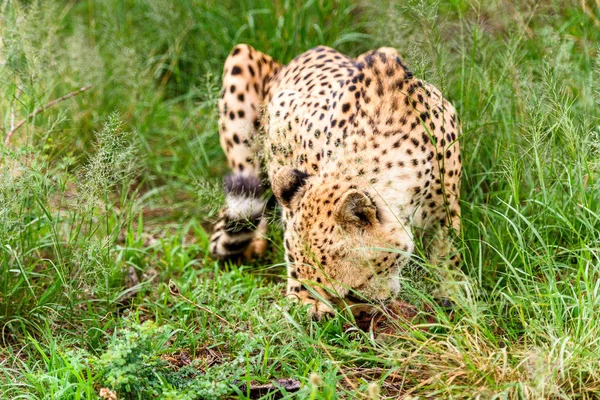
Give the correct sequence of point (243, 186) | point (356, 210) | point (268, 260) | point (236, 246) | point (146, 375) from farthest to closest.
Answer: point (268, 260), point (236, 246), point (243, 186), point (356, 210), point (146, 375)

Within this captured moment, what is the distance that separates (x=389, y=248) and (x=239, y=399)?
31.7 inches

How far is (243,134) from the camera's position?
4.40 meters

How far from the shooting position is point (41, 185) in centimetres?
348

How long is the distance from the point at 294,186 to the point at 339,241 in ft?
1.08

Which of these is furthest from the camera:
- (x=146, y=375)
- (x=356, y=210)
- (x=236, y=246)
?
(x=236, y=246)

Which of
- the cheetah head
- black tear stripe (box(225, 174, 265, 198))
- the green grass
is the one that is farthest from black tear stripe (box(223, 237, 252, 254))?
the cheetah head

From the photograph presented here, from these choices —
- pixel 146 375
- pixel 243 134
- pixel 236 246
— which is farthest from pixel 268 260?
pixel 146 375

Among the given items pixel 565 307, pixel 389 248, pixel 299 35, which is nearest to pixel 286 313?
pixel 389 248

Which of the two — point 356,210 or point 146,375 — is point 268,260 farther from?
point 146,375

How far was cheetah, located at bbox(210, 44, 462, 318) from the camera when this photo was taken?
3117 mm

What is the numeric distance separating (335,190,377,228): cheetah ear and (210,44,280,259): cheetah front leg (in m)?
0.97

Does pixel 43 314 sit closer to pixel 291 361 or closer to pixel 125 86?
pixel 291 361

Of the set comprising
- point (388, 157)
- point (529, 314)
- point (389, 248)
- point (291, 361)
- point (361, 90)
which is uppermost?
point (361, 90)

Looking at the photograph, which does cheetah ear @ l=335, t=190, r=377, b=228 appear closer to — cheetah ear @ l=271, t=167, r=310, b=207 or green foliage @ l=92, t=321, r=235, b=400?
cheetah ear @ l=271, t=167, r=310, b=207
